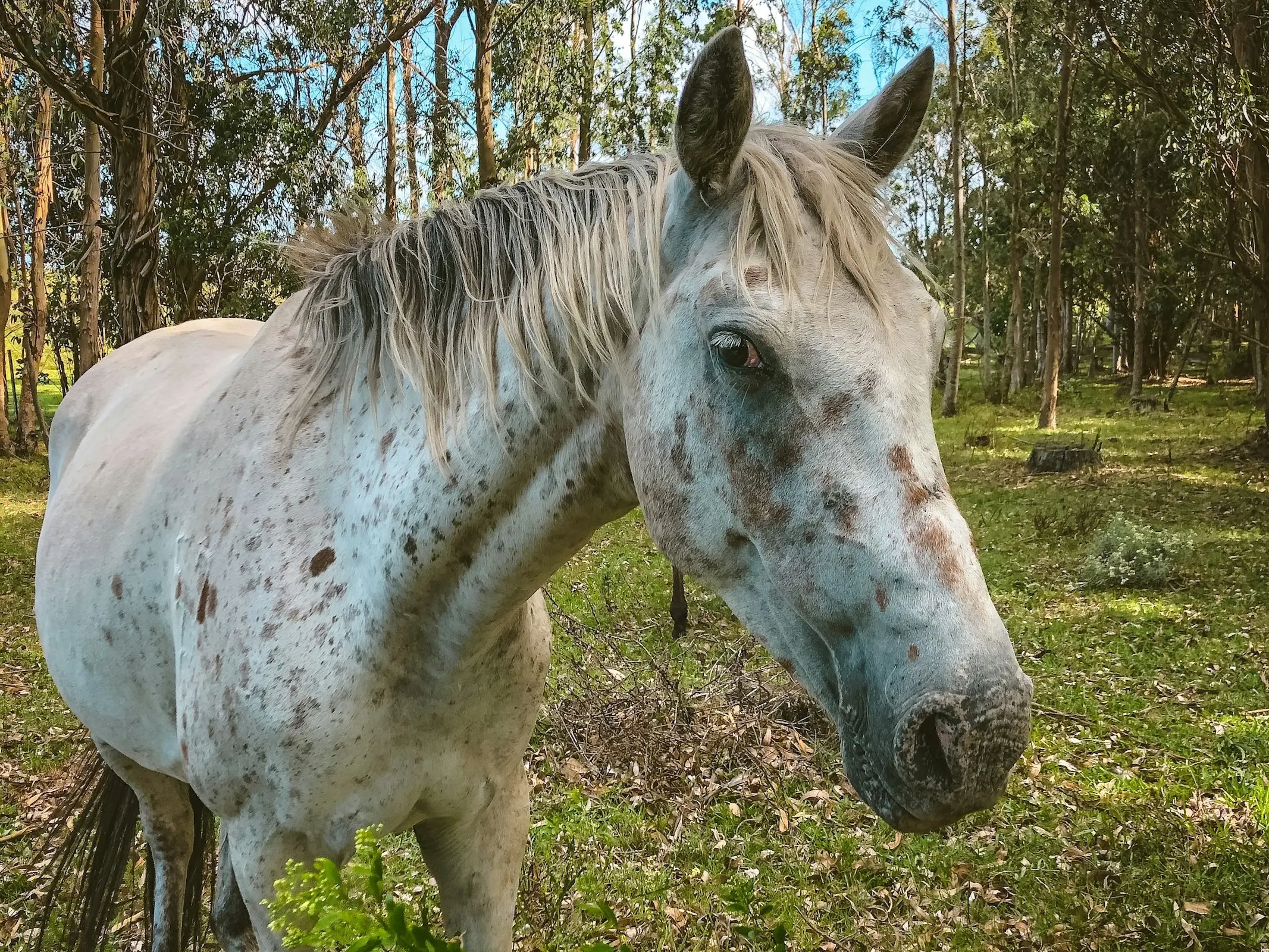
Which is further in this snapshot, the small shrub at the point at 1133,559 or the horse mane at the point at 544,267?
the small shrub at the point at 1133,559

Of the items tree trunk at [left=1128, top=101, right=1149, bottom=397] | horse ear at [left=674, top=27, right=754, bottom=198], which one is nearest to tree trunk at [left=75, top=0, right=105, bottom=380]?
horse ear at [left=674, top=27, right=754, bottom=198]

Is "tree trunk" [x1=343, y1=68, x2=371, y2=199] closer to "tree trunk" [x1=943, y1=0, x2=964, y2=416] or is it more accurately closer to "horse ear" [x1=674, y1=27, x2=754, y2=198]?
"horse ear" [x1=674, y1=27, x2=754, y2=198]

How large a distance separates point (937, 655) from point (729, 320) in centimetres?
58

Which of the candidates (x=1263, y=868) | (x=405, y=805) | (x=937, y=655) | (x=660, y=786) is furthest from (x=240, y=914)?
(x=1263, y=868)

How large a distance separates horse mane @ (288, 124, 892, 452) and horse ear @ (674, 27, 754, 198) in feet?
0.17

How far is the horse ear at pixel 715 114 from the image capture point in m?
1.33

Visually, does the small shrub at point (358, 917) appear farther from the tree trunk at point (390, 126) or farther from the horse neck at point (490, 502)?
the tree trunk at point (390, 126)

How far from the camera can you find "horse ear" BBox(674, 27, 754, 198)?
52.4 inches

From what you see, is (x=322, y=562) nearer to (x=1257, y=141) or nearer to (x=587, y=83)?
(x=1257, y=141)

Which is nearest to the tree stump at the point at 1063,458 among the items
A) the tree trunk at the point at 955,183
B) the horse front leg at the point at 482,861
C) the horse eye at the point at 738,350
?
the tree trunk at the point at 955,183

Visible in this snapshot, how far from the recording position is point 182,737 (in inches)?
72.0

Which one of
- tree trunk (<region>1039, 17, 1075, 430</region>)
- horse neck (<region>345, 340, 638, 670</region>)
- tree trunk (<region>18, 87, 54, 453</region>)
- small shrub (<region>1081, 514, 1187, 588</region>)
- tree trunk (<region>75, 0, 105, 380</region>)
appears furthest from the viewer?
tree trunk (<region>1039, 17, 1075, 430</region>)

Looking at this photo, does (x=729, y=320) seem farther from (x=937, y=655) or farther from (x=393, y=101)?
(x=393, y=101)

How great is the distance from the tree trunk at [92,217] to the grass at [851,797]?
5.16 metres
